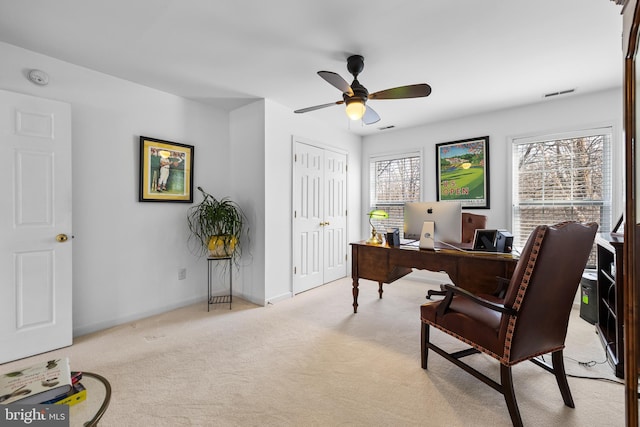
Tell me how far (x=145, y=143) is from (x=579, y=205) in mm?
5065

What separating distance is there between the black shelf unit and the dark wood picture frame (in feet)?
12.8

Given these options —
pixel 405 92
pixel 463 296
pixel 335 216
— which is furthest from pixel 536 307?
pixel 335 216

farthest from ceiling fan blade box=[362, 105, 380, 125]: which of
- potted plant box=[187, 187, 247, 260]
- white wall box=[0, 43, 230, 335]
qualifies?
white wall box=[0, 43, 230, 335]

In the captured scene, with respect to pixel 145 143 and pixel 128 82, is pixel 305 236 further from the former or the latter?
pixel 128 82

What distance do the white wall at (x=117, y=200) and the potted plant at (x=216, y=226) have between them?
13 cm

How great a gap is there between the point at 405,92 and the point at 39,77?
3102 millimetres

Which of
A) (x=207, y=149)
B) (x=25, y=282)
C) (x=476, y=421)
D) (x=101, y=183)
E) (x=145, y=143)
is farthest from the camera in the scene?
(x=207, y=149)

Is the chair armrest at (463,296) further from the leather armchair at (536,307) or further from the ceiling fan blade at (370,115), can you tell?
the ceiling fan blade at (370,115)

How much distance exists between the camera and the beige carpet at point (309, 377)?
1.61 meters

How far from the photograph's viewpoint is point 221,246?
3.32 meters

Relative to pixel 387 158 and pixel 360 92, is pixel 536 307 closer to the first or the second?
pixel 360 92

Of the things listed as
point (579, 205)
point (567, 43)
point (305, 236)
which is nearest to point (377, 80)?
point (567, 43)

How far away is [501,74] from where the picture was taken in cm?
281

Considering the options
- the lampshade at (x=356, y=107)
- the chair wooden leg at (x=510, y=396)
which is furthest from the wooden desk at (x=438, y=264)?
the lampshade at (x=356, y=107)
